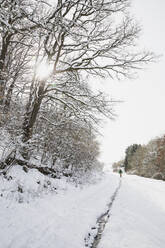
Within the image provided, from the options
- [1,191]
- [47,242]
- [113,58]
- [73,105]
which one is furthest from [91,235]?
[113,58]

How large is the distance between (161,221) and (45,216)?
4.14m

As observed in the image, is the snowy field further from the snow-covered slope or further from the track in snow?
the track in snow

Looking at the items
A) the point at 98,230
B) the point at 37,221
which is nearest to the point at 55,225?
the point at 37,221

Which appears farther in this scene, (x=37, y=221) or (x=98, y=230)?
(x=98, y=230)

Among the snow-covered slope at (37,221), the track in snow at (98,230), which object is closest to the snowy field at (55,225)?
the snow-covered slope at (37,221)

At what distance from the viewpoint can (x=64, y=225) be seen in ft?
13.2

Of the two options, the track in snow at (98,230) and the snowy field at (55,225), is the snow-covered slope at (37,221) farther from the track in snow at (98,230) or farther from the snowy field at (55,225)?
the track in snow at (98,230)

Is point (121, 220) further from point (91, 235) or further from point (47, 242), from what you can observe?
point (47, 242)

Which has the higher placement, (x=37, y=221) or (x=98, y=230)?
(x=37, y=221)

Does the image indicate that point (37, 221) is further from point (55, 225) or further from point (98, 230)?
point (98, 230)

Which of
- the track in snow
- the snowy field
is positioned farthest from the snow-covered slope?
the track in snow

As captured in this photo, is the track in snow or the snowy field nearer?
the snowy field

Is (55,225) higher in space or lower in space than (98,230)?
higher

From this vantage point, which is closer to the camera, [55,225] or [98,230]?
[55,225]
